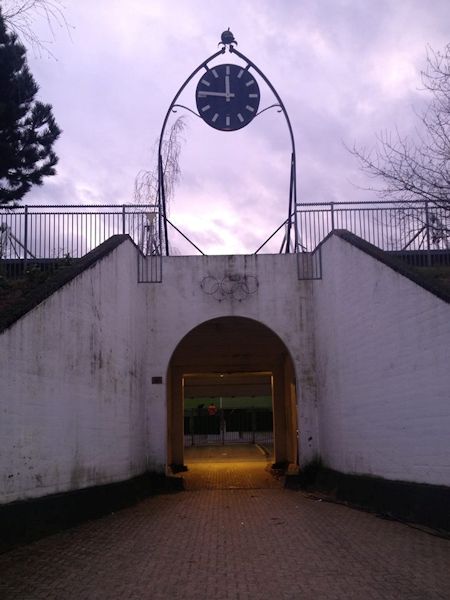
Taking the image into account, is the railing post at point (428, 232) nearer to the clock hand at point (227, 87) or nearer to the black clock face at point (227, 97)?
the black clock face at point (227, 97)

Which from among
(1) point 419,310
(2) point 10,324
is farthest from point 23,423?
(1) point 419,310

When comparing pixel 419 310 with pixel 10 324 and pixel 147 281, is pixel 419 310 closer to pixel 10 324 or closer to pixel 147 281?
pixel 10 324

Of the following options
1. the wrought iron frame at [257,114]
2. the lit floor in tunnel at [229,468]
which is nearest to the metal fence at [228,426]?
the lit floor in tunnel at [229,468]

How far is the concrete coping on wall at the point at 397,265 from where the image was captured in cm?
894

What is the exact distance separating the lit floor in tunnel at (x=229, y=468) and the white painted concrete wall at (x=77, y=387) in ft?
11.0

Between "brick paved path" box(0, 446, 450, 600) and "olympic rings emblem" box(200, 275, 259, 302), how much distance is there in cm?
502

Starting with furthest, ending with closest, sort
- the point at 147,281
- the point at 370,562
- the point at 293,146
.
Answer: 1. the point at 293,146
2. the point at 147,281
3. the point at 370,562

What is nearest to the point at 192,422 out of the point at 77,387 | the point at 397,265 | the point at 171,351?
the point at 171,351

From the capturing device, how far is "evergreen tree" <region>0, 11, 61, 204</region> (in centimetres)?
1253

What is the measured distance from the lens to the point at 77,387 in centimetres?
1020

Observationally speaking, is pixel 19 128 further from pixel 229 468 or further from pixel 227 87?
pixel 229 468

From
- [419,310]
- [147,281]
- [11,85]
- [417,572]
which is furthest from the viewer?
[147,281]

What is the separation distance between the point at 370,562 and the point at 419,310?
352 centimetres

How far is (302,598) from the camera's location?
20.0ft
